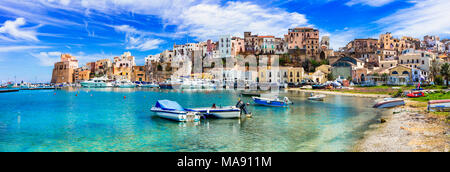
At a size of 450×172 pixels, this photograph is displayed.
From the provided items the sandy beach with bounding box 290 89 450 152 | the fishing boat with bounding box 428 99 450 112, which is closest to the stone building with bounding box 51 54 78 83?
the fishing boat with bounding box 428 99 450 112

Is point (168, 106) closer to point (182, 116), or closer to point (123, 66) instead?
point (182, 116)

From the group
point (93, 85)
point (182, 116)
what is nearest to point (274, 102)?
point (182, 116)

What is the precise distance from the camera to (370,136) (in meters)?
15.9

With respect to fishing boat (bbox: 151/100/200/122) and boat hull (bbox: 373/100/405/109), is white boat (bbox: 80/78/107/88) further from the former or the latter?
boat hull (bbox: 373/100/405/109)

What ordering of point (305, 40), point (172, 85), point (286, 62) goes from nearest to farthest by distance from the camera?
point (172, 85) < point (286, 62) < point (305, 40)

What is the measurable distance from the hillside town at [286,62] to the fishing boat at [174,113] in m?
53.8

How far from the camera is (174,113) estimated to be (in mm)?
22734

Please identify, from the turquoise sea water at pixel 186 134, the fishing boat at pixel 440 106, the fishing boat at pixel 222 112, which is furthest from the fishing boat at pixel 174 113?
the fishing boat at pixel 440 106

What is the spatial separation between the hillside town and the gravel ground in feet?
150

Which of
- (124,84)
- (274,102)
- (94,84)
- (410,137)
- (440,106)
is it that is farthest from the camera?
(124,84)

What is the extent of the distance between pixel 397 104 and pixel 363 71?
53.1 metres

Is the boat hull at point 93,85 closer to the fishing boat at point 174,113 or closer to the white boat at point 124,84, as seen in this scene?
the white boat at point 124,84

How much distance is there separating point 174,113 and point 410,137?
1644 centimetres

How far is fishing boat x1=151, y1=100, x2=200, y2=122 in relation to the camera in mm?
22328
